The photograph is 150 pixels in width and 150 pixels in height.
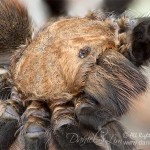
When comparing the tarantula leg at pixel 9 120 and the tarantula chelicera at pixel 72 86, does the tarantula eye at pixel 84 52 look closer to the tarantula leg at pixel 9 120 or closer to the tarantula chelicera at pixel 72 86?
the tarantula chelicera at pixel 72 86

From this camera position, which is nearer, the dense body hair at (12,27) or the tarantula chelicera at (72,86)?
the tarantula chelicera at (72,86)

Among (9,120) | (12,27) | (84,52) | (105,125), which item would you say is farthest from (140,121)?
(12,27)

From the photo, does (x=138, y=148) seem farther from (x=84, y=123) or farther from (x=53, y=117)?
(x=53, y=117)

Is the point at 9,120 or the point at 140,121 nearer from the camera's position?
the point at 140,121

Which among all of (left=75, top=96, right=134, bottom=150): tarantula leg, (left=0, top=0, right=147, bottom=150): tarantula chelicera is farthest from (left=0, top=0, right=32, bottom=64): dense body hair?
(left=75, top=96, right=134, bottom=150): tarantula leg

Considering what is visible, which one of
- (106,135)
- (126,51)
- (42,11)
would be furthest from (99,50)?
(42,11)

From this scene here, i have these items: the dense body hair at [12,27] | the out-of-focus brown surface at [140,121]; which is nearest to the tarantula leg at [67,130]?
the out-of-focus brown surface at [140,121]

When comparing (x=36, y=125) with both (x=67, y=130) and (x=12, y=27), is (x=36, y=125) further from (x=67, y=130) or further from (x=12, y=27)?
(x=12, y=27)
